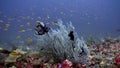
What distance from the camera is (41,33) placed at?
269 inches

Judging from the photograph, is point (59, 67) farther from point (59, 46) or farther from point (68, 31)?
point (68, 31)

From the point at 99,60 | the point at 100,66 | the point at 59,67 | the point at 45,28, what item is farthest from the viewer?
the point at 45,28

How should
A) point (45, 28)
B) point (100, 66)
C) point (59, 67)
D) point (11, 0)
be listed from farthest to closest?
point (11, 0) < point (45, 28) < point (100, 66) < point (59, 67)

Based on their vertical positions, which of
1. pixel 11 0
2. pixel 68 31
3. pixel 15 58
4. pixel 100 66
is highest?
pixel 11 0

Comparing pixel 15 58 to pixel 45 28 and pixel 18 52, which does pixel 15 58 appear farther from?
pixel 45 28

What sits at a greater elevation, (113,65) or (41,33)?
(41,33)

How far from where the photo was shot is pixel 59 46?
6449 mm

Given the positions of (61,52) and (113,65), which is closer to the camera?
(113,65)

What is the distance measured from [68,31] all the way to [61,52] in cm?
73

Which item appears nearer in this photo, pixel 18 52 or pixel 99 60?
pixel 99 60

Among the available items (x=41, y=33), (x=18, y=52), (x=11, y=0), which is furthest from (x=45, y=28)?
(x=11, y=0)

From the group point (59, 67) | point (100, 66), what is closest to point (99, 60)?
point (100, 66)

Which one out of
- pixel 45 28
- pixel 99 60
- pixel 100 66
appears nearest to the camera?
pixel 100 66

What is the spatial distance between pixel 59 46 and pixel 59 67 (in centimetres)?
130
